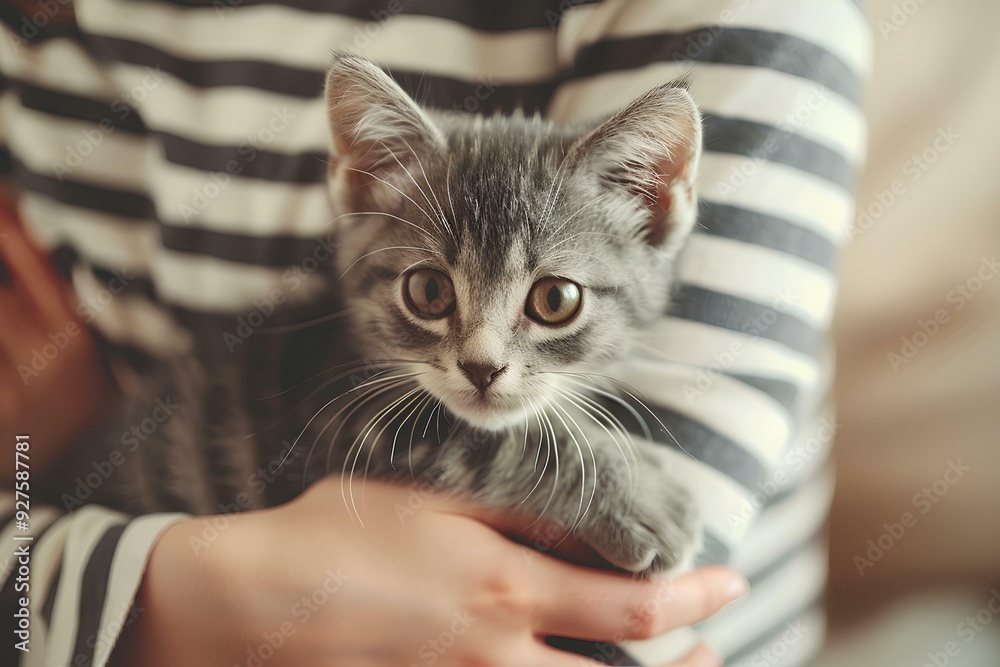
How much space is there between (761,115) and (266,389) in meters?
0.49

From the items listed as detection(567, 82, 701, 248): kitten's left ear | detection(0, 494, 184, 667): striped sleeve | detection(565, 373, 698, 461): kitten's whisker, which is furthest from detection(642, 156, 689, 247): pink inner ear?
detection(0, 494, 184, 667): striped sleeve

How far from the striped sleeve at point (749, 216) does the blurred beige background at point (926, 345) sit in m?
0.05

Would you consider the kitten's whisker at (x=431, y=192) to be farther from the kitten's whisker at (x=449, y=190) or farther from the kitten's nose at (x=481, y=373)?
the kitten's nose at (x=481, y=373)

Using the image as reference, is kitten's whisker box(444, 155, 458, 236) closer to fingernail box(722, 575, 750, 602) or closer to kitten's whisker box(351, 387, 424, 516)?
kitten's whisker box(351, 387, 424, 516)

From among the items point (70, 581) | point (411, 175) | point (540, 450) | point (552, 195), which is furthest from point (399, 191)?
→ point (70, 581)

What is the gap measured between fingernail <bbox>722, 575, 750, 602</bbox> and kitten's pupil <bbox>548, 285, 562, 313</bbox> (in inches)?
10.7

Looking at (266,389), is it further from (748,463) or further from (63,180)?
(748,463)

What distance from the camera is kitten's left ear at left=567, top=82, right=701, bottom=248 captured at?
0.49 m

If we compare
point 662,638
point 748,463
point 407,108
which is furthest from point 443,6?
point 662,638

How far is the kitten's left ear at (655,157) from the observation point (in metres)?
0.49

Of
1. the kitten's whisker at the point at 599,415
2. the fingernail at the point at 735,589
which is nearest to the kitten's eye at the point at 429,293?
the kitten's whisker at the point at 599,415

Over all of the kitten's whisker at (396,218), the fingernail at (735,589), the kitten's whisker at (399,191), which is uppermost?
the kitten's whisker at (399,191)

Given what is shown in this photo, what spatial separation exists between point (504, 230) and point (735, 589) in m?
0.36

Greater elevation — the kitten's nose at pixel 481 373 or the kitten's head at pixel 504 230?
the kitten's head at pixel 504 230
